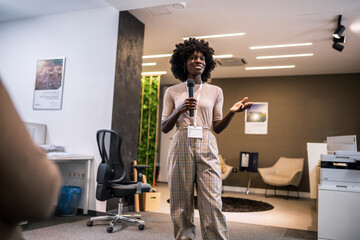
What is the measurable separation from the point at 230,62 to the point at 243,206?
115 inches

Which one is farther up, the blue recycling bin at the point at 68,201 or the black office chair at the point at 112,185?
the black office chair at the point at 112,185

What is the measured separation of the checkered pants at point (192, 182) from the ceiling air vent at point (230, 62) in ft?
15.7

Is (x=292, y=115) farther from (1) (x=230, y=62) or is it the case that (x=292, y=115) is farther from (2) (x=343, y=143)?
(2) (x=343, y=143)

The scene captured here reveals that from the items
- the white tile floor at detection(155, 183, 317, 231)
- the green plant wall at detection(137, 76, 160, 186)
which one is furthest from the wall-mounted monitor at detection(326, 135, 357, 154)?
the green plant wall at detection(137, 76, 160, 186)

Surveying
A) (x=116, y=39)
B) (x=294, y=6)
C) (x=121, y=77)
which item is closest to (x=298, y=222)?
(x=294, y=6)

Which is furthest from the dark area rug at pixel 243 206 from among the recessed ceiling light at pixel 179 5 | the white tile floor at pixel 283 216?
the recessed ceiling light at pixel 179 5

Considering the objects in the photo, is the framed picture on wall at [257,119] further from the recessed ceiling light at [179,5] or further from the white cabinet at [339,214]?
the white cabinet at [339,214]

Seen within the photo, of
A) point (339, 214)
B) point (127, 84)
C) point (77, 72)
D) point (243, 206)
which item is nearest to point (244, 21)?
point (127, 84)

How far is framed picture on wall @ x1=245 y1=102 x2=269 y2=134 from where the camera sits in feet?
25.8

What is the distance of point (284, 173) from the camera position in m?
7.19

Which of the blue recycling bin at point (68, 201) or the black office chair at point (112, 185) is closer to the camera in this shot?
the black office chair at point (112, 185)

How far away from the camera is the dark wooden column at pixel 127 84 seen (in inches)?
171

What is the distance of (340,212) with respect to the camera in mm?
3090

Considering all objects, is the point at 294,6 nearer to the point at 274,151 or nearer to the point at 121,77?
the point at 121,77
